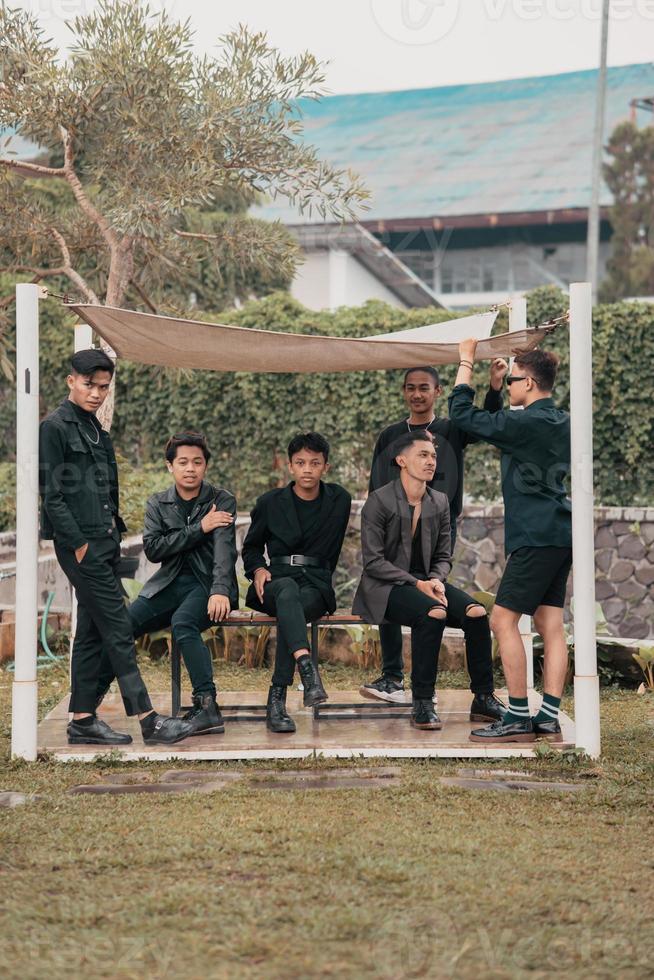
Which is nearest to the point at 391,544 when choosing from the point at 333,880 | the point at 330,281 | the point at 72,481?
the point at 72,481

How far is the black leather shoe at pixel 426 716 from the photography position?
18.9ft

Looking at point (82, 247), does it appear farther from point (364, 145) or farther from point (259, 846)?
point (364, 145)

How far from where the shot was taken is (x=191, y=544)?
231 inches

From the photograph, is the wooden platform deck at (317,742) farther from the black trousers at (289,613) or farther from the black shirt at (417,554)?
the black shirt at (417,554)

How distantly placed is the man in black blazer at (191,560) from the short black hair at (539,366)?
5.03ft

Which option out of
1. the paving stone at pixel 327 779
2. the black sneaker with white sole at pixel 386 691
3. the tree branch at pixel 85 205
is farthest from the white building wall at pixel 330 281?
the paving stone at pixel 327 779

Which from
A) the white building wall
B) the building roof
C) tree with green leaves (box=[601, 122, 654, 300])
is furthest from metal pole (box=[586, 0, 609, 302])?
the building roof

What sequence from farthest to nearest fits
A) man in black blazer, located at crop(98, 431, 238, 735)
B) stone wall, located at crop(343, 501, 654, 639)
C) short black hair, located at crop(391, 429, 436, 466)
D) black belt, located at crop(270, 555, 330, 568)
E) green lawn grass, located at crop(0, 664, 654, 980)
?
1. stone wall, located at crop(343, 501, 654, 639)
2. black belt, located at crop(270, 555, 330, 568)
3. short black hair, located at crop(391, 429, 436, 466)
4. man in black blazer, located at crop(98, 431, 238, 735)
5. green lawn grass, located at crop(0, 664, 654, 980)

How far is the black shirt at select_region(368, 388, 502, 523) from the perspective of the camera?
6352 mm

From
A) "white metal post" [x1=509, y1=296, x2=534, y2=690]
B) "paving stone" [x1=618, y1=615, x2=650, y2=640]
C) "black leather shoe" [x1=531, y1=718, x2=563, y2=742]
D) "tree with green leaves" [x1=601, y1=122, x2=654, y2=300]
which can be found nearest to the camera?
"black leather shoe" [x1=531, y1=718, x2=563, y2=742]

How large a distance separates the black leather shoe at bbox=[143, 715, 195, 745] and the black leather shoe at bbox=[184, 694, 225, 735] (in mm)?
98

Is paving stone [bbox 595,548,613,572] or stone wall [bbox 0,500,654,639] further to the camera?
paving stone [bbox 595,548,613,572]

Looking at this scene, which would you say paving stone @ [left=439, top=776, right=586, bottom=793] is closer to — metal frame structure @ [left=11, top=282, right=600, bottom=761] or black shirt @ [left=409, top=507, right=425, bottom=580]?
metal frame structure @ [left=11, top=282, right=600, bottom=761]

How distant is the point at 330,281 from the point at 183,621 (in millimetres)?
21450
